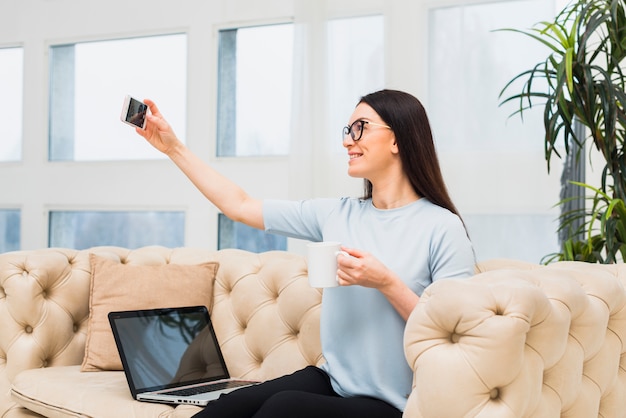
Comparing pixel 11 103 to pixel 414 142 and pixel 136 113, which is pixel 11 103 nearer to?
pixel 136 113

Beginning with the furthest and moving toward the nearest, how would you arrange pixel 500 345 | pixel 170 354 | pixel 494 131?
pixel 494 131 → pixel 170 354 → pixel 500 345

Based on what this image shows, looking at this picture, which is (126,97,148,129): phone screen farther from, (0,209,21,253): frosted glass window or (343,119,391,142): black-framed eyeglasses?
(0,209,21,253): frosted glass window

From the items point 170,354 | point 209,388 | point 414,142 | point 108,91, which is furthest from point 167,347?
point 108,91

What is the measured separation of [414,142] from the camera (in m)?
1.87

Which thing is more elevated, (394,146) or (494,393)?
(394,146)

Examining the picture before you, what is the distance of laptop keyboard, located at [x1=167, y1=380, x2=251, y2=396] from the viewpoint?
6.75ft

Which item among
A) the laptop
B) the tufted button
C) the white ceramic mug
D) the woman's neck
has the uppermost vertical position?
the woman's neck

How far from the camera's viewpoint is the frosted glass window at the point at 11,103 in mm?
4426

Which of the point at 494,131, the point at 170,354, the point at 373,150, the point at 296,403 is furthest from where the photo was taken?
the point at 494,131

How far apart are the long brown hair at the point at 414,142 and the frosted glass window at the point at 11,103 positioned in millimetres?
3116

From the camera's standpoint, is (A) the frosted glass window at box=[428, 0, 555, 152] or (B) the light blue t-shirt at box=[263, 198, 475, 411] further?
(A) the frosted glass window at box=[428, 0, 555, 152]

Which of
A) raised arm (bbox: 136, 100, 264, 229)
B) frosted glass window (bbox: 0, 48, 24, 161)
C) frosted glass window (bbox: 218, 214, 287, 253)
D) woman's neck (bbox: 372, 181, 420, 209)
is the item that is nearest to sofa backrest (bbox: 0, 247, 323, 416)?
raised arm (bbox: 136, 100, 264, 229)

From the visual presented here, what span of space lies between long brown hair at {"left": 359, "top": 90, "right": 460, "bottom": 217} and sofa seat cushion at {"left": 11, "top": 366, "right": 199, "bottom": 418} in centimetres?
78

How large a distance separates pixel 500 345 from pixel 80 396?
1236 millimetres
